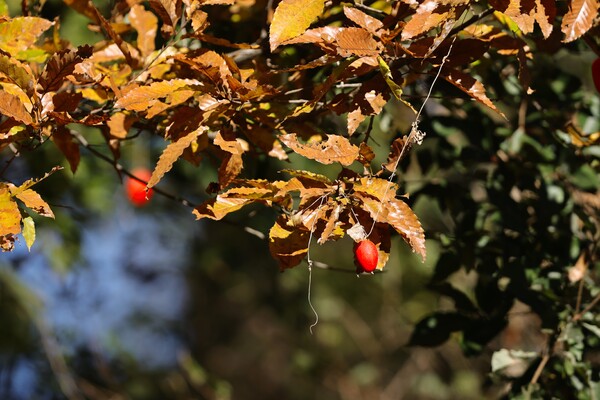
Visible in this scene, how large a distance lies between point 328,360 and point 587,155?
2300 millimetres

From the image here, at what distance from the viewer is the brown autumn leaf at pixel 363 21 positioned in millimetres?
1021

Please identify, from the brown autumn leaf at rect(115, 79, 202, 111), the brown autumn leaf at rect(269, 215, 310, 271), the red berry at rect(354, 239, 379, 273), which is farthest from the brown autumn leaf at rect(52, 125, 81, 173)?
the red berry at rect(354, 239, 379, 273)

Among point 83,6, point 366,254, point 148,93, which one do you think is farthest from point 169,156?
point 83,6

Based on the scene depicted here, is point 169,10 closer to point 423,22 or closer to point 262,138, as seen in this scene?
point 262,138

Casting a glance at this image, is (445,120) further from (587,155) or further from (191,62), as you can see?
(191,62)

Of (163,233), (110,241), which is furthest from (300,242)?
(163,233)

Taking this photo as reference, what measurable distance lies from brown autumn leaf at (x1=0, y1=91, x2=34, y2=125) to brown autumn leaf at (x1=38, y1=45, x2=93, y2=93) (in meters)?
0.05

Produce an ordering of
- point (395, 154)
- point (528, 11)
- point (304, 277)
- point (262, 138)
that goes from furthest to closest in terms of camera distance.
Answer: point (304, 277) < point (262, 138) < point (395, 154) < point (528, 11)

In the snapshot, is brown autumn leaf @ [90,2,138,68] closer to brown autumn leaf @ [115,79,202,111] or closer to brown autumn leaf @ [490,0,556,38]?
brown autumn leaf @ [115,79,202,111]

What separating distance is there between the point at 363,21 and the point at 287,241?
33 centimetres

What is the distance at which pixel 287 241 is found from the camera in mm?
1056

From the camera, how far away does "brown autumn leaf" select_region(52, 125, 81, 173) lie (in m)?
1.19

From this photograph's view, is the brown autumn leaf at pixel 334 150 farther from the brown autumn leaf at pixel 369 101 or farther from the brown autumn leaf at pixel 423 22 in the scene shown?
the brown autumn leaf at pixel 423 22

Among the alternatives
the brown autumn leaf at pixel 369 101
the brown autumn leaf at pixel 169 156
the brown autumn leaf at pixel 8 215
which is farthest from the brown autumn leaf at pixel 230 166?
the brown autumn leaf at pixel 8 215
